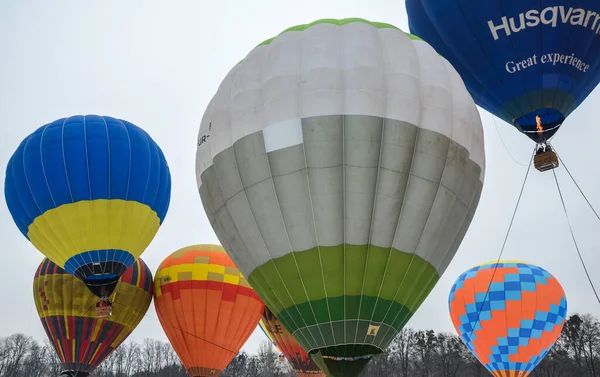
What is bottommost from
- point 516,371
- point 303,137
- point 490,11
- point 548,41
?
point 516,371

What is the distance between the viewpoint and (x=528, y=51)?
9664 millimetres

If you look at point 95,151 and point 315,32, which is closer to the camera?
point 315,32

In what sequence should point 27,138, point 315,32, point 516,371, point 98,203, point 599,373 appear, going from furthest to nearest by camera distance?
point 599,373
point 516,371
point 27,138
point 98,203
point 315,32

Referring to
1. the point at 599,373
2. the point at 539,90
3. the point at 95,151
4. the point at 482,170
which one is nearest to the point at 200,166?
the point at 482,170

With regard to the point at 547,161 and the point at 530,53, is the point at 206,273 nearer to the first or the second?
the point at 547,161

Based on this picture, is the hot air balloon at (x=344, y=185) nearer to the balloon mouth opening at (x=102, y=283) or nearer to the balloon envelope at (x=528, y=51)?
the balloon envelope at (x=528, y=51)

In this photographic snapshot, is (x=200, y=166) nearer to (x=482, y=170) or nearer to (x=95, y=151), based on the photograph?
(x=482, y=170)

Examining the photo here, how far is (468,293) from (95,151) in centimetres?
1091

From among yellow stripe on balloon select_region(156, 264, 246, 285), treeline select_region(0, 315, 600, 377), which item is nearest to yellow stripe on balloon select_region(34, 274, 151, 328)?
yellow stripe on balloon select_region(156, 264, 246, 285)

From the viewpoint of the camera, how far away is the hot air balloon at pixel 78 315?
14.3 m

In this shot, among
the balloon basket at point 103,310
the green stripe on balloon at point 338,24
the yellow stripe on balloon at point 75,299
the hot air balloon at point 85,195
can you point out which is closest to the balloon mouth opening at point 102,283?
the hot air balloon at point 85,195

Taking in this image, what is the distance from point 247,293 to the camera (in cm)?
1491

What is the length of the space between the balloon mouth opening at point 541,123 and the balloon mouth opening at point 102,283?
9.38 meters

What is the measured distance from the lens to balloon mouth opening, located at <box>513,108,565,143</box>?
988 cm
